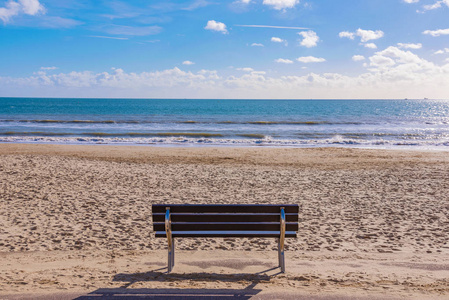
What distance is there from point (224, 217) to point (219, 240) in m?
1.71

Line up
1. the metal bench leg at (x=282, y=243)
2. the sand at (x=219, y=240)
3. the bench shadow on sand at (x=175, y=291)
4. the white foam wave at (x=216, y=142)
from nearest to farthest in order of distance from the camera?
the bench shadow on sand at (x=175, y=291), the sand at (x=219, y=240), the metal bench leg at (x=282, y=243), the white foam wave at (x=216, y=142)

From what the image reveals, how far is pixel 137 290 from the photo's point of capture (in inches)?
134

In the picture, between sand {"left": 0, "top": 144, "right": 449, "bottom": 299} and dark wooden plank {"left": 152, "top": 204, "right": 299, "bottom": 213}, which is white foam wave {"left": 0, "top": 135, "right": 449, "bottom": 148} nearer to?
sand {"left": 0, "top": 144, "right": 449, "bottom": 299}

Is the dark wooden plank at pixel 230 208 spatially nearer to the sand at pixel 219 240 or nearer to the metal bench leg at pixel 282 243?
the metal bench leg at pixel 282 243

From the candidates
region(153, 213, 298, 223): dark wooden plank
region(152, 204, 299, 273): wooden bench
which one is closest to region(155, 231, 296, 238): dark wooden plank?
region(152, 204, 299, 273): wooden bench

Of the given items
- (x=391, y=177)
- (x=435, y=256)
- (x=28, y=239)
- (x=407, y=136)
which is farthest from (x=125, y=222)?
(x=407, y=136)

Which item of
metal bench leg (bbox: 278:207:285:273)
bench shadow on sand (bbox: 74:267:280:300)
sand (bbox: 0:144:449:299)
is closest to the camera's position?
bench shadow on sand (bbox: 74:267:280:300)

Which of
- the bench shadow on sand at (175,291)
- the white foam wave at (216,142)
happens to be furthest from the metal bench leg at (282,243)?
the white foam wave at (216,142)

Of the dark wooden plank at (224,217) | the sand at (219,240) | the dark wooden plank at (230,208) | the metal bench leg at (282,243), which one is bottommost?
the sand at (219,240)

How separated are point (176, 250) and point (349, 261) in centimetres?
236

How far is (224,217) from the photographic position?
381 cm

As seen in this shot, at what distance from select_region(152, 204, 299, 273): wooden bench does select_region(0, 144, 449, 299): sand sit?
1.64 ft

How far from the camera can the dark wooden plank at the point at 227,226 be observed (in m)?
3.83

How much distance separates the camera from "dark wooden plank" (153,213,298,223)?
3.81 m
